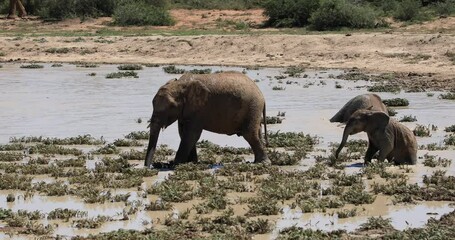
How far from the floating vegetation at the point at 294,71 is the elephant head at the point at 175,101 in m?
16.1

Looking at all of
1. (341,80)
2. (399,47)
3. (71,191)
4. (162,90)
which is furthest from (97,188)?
(399,47)

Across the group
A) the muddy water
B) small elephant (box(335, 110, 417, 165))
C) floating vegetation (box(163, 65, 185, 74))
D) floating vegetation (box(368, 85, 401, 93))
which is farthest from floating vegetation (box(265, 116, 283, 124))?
floating vegetation (box(163, 65, 185, 74))

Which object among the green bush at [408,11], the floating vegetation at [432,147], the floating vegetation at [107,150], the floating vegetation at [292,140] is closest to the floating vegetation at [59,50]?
the green bush at [408,11]

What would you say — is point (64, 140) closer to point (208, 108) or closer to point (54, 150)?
point (54, 150)

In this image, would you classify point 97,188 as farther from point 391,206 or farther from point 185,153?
point 391,206

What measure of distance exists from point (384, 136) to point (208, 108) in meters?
2.66

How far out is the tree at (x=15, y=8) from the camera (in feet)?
177

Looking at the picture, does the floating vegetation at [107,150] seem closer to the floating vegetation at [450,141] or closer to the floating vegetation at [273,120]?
the floating vegetation at [273,120]

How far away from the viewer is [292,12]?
45.1m

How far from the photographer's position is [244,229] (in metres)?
9.80

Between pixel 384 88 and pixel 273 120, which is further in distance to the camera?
pixel 384 88

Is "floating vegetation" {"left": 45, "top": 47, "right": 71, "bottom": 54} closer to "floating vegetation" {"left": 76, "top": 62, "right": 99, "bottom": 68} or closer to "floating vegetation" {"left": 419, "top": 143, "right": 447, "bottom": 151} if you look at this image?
"floating vegetation" {"left": 76, "top": 62, "right": 99, "bottom": 68}

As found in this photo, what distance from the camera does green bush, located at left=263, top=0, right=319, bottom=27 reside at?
44656 millimetres

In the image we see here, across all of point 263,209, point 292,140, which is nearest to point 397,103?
point 292,140
